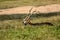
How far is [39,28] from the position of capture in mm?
8977

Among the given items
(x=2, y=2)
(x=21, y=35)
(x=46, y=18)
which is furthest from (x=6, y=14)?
(x=21, y=35)

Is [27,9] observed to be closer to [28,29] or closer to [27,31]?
[28,29]

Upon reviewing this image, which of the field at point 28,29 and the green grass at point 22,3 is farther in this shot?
the green grass at point 22,3

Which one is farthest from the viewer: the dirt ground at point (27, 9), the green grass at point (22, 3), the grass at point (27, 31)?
the green grass at point (22, 3)

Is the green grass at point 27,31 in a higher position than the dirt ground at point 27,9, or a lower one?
Answer: higher

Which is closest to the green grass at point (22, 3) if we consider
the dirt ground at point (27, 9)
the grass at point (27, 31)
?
the dirt ground at point (27, 9)

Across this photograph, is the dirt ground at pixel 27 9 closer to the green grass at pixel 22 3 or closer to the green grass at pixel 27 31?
the green grass at pixel 22 3

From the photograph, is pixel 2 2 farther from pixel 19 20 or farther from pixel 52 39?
pixel 52 39

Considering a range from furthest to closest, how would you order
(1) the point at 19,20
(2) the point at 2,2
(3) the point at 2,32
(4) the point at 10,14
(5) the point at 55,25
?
(2) the point at 2,2 → (4) the point at 10,14 → (1) the point at 19,20 → (5) the point at 55,25 → (3) the point at 2,32

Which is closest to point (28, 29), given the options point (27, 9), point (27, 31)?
point (27, 31)

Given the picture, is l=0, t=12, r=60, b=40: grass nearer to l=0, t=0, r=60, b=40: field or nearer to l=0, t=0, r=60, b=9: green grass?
l=0, t=0, r=60, b=40: field

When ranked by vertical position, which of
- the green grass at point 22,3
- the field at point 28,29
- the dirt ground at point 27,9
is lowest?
the green grass at point 22,3

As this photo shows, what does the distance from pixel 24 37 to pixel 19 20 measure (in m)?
2.80

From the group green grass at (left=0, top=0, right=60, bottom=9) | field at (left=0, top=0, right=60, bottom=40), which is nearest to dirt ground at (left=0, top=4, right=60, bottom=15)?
field at (left=0, top=0, right=60, bottom=40)
